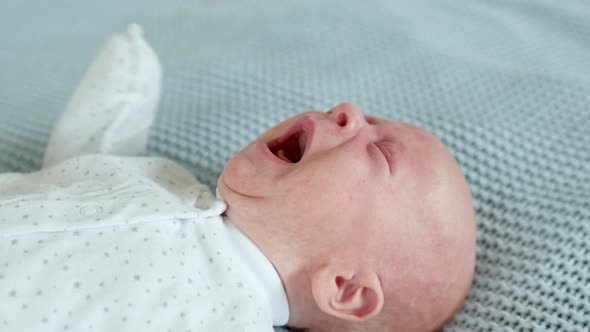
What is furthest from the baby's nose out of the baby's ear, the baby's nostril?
the baby's ear

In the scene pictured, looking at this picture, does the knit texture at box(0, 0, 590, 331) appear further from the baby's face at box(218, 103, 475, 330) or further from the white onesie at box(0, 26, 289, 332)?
the white onesie at box(0, 26, 289, 332)

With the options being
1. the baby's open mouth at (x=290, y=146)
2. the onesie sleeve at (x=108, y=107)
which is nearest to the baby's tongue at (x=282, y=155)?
the baby's open mouth at (x=290, y=146)

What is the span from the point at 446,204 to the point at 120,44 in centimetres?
67

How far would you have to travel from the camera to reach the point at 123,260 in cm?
85

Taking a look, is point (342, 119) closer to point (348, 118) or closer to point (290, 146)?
point (348, 118)

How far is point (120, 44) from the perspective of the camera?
46.8 inches

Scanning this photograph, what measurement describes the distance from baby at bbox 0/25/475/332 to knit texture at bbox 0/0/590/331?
6.2 inches

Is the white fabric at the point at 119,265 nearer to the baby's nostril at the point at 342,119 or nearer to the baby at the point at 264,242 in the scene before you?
the baby at the point at 264,242

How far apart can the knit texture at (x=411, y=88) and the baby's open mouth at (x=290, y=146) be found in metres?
0.18

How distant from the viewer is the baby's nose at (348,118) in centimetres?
95

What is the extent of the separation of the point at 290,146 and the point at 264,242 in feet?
0.61

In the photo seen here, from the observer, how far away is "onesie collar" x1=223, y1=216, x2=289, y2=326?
938 mm

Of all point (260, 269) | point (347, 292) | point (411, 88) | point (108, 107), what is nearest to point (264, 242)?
point (260, 269)

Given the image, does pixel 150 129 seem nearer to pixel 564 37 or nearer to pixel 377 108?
pixel 377 108
